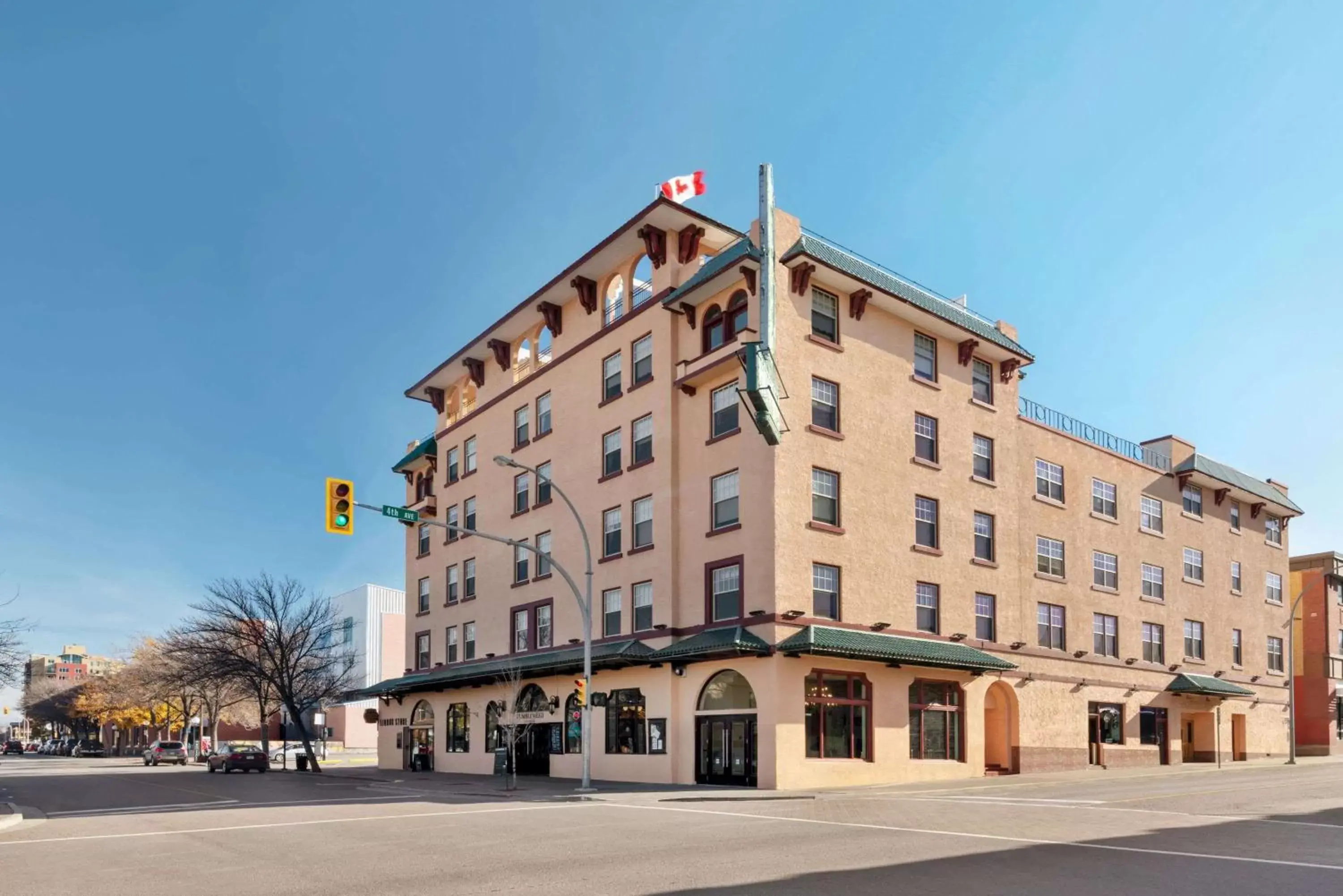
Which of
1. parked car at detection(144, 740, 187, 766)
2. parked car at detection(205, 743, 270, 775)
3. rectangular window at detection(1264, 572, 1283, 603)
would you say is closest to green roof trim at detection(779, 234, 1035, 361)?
rectangular window at detection(1264, 572, 1283, 603)

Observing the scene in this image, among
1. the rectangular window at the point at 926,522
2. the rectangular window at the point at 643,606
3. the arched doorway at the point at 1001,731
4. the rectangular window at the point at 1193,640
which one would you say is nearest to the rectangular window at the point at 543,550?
the rectangular window at the point at 643,606

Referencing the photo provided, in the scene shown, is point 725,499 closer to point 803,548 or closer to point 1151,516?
point 803,548

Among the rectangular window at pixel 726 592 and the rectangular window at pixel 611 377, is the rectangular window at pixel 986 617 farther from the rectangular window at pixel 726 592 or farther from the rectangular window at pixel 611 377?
the rectangular window at pixel 611 377

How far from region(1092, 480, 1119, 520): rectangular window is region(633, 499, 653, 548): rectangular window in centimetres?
1986

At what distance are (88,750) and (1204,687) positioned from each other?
114995 millimetres

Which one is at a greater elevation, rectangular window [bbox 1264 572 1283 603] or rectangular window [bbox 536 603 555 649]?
rectangular window [bbox 1264 572 1283 603]

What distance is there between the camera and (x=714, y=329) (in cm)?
3634

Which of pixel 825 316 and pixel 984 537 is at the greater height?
pixel 825 316

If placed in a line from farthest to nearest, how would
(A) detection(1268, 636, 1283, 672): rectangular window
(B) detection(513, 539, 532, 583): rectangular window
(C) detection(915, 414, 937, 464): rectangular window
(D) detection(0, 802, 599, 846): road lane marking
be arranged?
(A) detection(1268, 636, 1283, 672): rectangular window, (B) detection(513, 539, 532, 583): rectangular window, (C) detection(915, 414, 937, 464): rectangular window, (D) detection(0, 802, 599, 846): road lane marking

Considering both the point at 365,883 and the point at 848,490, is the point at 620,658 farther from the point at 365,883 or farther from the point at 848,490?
the point at 365,883

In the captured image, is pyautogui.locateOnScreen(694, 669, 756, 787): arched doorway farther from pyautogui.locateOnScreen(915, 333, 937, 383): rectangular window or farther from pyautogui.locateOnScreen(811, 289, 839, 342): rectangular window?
pyautogui.locateOnScreen(915, 333, 937, 383): rectangular window

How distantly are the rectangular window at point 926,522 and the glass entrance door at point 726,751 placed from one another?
909 cm

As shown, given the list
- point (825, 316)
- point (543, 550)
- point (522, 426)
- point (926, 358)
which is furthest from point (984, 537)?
point (522, 426)

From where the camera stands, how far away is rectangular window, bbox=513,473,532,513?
152 feet
